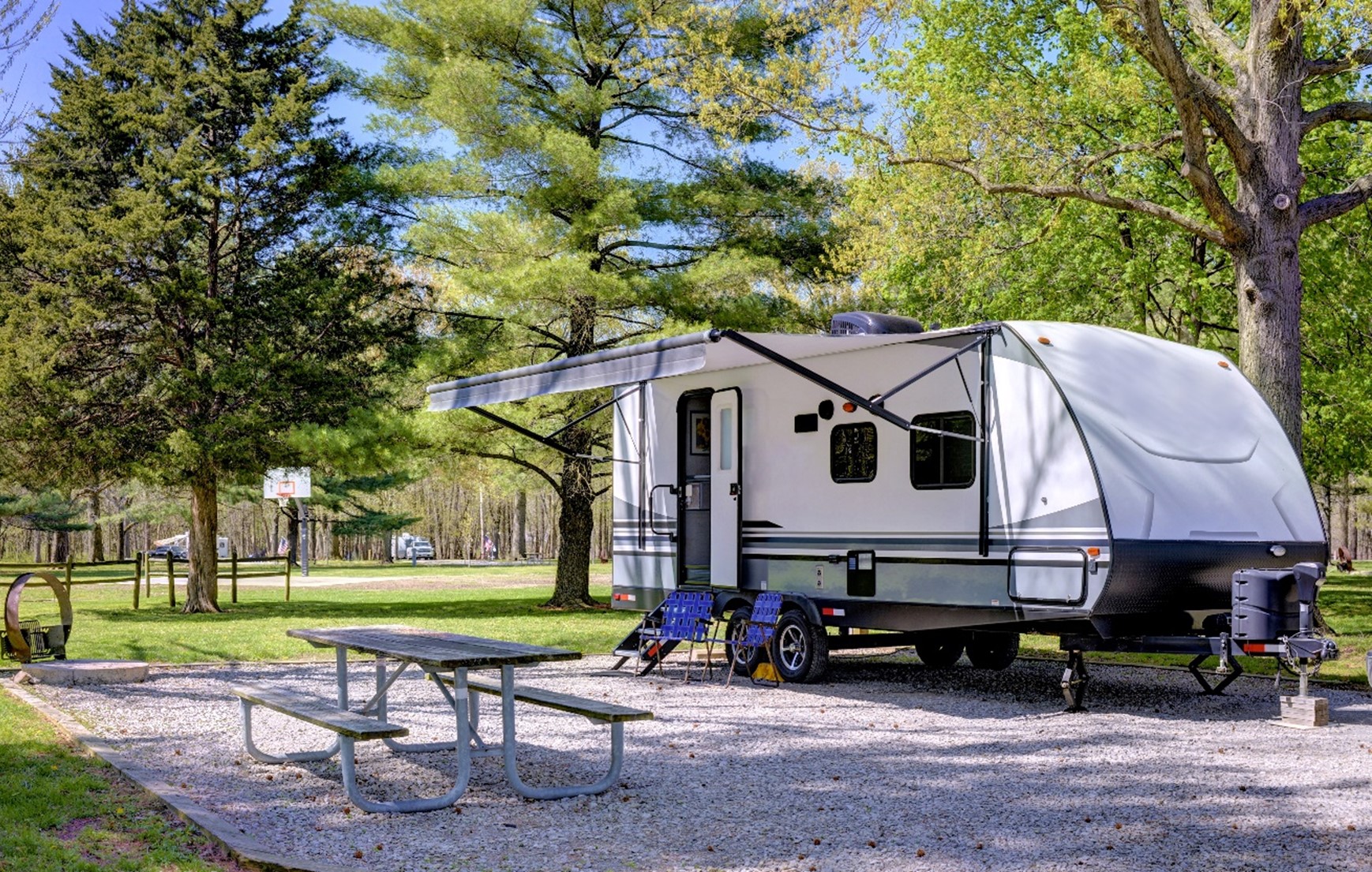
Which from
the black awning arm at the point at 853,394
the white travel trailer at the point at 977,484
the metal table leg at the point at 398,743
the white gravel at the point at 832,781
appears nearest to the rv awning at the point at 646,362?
the white travel trailer at the point at 977,484

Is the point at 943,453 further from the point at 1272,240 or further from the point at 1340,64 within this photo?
the point at 1340,64

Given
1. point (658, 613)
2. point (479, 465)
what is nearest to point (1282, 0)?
point (658, 613)

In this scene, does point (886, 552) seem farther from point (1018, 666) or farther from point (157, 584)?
point (157, 584)

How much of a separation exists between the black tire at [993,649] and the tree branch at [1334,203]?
18.6ft

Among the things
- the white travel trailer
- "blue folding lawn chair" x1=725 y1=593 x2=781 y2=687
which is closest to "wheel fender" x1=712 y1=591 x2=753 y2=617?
the white travel trailer

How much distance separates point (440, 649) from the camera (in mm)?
7195

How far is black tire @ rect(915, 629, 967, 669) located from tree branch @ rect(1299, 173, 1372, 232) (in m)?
5.92

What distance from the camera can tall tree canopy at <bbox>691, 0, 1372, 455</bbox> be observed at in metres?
14.0

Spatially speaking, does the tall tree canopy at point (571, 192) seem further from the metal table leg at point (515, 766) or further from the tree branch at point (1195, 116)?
the metal table leg at point (515, 766)

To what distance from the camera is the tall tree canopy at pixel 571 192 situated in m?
19.8

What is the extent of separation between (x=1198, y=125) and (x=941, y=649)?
5.95 m

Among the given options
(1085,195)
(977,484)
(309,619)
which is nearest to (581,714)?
(977,484)

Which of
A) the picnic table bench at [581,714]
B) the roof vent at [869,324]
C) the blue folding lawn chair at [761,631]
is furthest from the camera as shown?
the blue folding lawn chair at [761,631]

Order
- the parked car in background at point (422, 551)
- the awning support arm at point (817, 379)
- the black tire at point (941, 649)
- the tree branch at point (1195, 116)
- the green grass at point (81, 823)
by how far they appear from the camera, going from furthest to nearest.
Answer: the parked car in background at point (422, 551)
the tree branch at point (1195, 116)
the black tire at point (941, 649)
the awning support arm at point (817, 379)
the green grass at point (81, 823)
